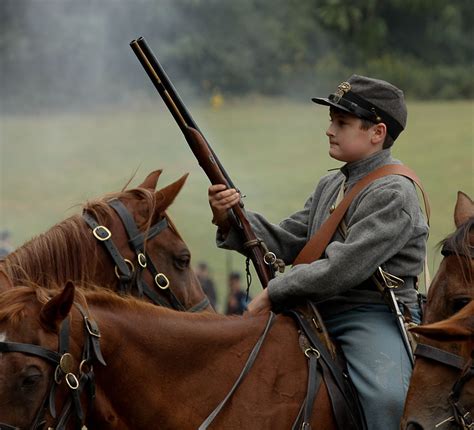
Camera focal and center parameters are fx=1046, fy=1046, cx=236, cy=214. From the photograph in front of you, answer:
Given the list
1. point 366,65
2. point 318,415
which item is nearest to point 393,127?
point 318,415

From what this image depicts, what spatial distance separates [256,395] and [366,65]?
22.6 meters

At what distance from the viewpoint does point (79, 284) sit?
5656mm

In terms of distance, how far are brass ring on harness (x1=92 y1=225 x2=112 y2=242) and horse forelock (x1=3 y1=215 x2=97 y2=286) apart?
45 mm

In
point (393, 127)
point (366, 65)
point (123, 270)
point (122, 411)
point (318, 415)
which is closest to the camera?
point (122, 411)

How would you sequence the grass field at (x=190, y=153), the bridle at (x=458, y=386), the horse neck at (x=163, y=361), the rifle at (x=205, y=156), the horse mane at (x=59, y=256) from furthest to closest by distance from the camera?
the grass field at (x=190, y=153) → the rifle at (x=205, y=156) → the horse mane at (x=59, y=256) → the horse neck at (x=163, y=361) → the bridle at (x=458, y=386)

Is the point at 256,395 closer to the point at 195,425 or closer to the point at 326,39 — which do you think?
the point at 195,425

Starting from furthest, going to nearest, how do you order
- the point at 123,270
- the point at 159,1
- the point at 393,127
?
the point at 159,1 → the point at 123,270 → the point at 393,127

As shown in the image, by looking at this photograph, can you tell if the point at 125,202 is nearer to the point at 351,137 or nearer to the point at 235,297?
the point at 351,137

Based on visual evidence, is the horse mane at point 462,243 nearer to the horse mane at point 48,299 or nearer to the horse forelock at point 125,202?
the horse mane at point 48,299

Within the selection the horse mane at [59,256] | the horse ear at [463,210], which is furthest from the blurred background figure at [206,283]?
the horse ear at [463,210]

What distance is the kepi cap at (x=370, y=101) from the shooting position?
17.7 feet

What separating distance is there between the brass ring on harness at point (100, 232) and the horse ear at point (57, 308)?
61.4 inches

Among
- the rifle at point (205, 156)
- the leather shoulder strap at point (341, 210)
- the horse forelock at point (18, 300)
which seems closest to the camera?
the horse forelock at point (18, 300)

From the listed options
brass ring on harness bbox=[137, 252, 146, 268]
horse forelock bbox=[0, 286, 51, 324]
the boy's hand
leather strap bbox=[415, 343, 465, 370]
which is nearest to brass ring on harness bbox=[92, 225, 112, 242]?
brass ring on harness bbox=[137, 252, 146, 268]
